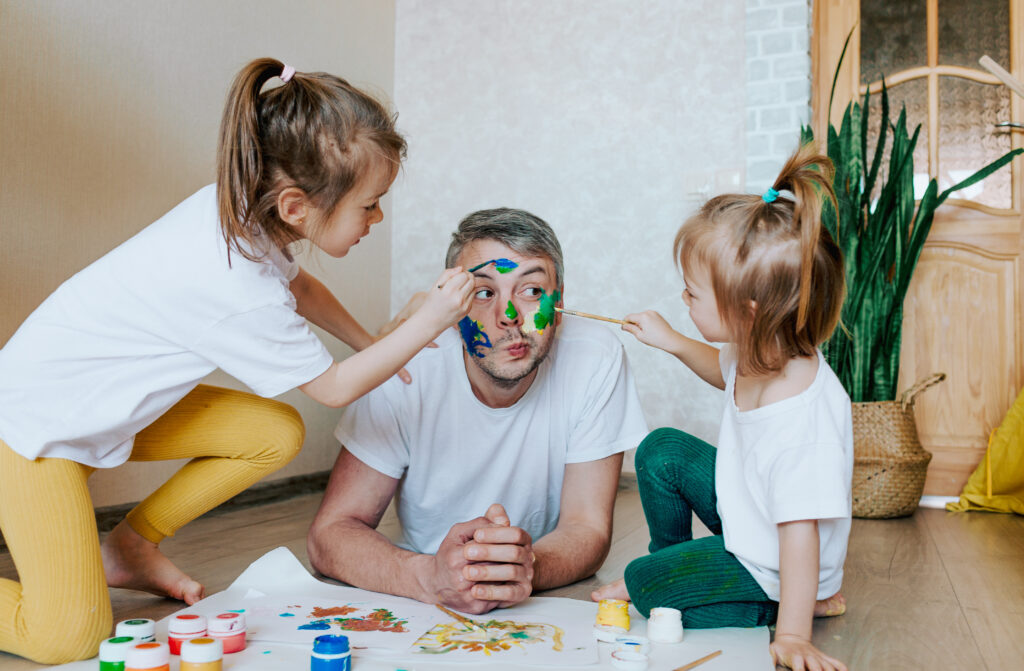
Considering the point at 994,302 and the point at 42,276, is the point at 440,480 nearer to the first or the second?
the point at 42,276

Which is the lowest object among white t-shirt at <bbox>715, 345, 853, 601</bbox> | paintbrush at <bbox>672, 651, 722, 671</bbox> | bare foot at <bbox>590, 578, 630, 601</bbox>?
paintbrush at <bbox>672, 651, 722, 671</bbox>

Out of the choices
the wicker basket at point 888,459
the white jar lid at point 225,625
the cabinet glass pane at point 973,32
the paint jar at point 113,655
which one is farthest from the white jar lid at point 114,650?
the cabinet glass pane at point 973,32

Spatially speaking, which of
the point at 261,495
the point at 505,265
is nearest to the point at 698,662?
the point at 505,265

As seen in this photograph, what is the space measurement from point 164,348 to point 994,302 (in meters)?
2.91

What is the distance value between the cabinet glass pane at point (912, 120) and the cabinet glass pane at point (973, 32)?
0.13 meters

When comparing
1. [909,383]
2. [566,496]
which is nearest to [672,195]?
[909,383]

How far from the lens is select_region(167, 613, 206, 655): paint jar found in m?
1.24

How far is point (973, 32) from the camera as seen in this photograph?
3164 mm

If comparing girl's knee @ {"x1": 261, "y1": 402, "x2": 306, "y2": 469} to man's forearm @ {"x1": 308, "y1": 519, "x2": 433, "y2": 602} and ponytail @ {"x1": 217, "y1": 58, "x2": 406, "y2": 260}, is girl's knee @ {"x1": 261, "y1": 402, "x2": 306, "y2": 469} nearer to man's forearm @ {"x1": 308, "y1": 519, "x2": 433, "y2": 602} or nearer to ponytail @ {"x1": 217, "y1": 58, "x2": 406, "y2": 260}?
man's forearm @ {"x1": 308, "y1": 519, "x2": 433, "y2": 602}

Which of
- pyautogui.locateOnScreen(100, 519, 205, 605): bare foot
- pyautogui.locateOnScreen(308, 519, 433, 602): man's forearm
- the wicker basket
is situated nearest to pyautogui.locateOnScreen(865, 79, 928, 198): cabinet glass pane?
the wicker basket

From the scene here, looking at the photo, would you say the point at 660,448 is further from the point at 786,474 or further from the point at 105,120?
the point at 105,120

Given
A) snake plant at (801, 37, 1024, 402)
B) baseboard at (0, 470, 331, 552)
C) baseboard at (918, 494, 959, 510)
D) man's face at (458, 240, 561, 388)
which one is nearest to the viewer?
man's face at (458, 240, 561, 388)

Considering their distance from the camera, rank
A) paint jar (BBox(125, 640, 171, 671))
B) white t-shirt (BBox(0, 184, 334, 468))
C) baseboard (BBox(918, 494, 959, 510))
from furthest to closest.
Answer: baseboard (BBox(918, 494, 959, 510))
white t-shirt (BBox(0, 184, 334, 468))
paint jar (BBox(125, 640, 171, 671))

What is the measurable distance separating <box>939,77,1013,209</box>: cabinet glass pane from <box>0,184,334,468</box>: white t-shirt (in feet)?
8.98
